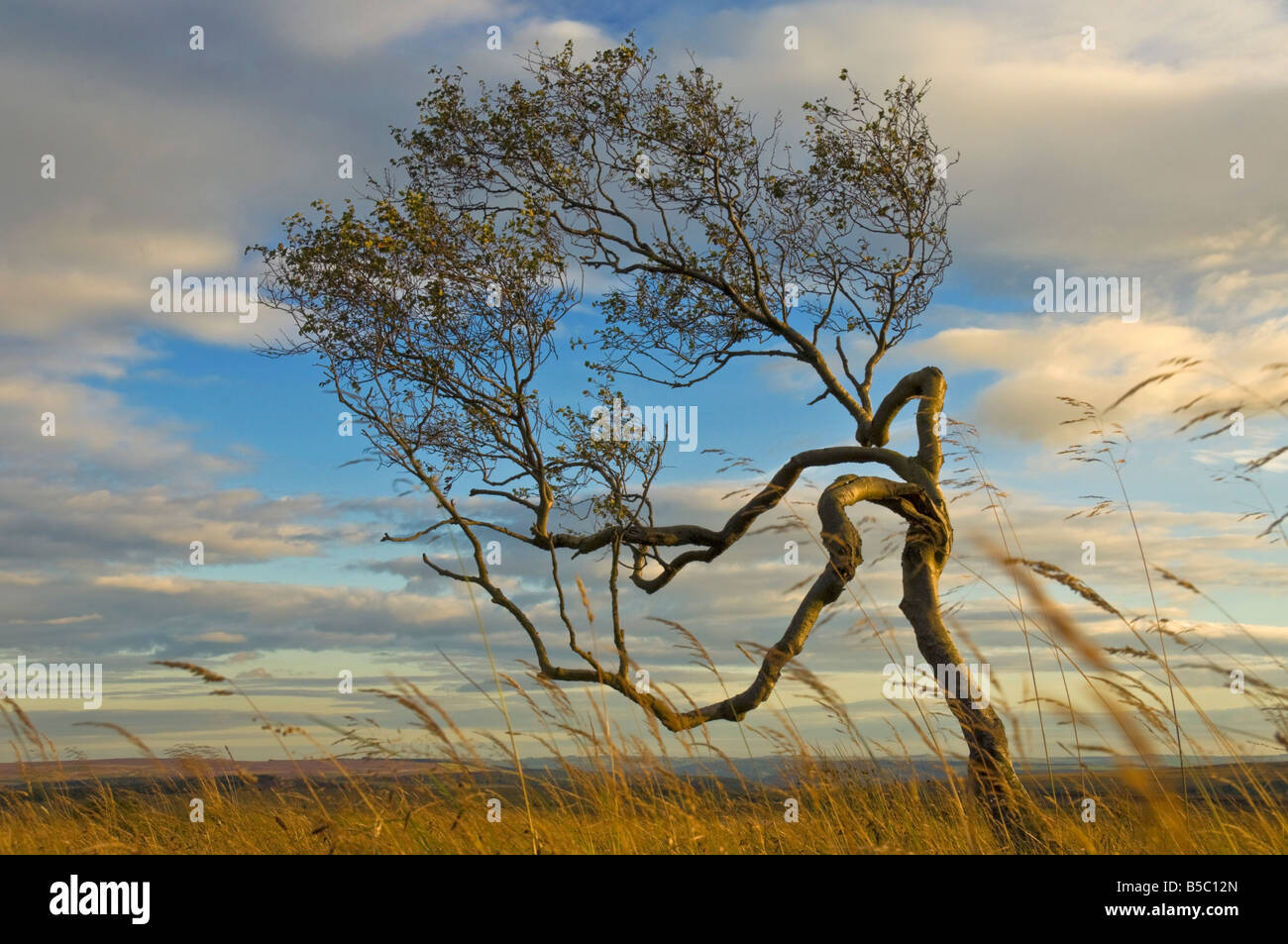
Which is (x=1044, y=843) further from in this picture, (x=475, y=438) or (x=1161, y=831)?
(x=475, y=438)

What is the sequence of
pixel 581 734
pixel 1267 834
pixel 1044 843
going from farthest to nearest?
1. pixel 1044 843
2. pixel 581 734
3. pixel 1267 834

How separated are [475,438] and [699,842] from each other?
7.99 metres

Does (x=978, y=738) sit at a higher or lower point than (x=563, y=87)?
lower

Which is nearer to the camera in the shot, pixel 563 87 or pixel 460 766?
pixel 460 766

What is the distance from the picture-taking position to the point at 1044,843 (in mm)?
5570

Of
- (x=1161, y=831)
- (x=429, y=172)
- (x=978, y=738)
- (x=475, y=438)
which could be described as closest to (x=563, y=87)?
(x=429, y=172)

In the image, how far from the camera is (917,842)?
496 cm
